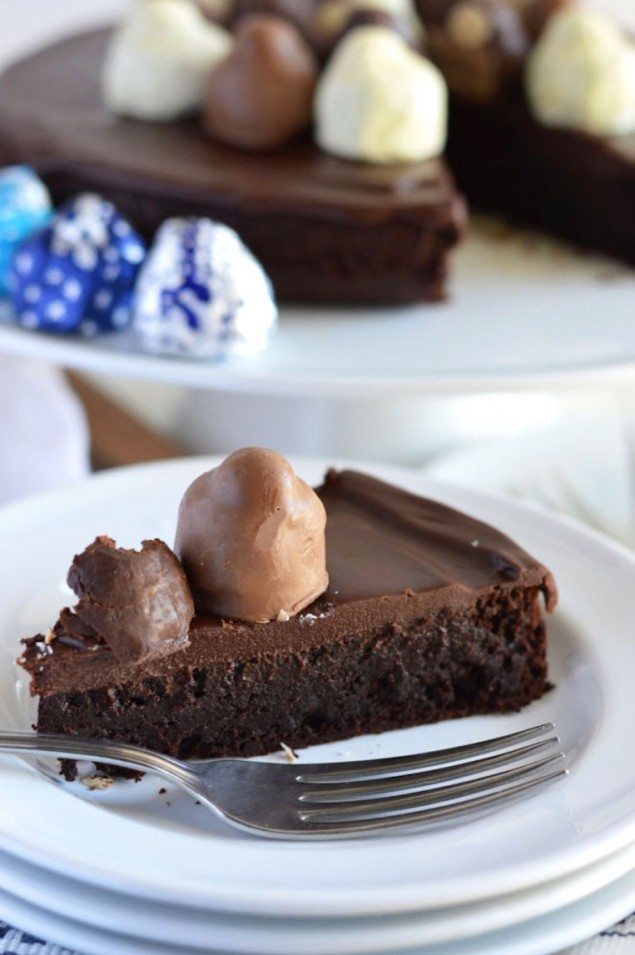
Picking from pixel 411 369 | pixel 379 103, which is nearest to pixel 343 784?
pixel 411 369

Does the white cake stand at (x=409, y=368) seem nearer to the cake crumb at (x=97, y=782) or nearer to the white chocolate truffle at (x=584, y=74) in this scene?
the white chocolate truffle at (x=584, y=74)

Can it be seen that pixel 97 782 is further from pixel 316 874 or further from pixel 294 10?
pixel 294 10

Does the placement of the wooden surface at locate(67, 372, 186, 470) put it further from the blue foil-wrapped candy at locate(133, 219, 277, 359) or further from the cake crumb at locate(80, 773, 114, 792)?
the cake crumb at locate(80, 773, 114, 792)

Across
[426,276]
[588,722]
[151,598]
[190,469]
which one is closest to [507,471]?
[426,276]

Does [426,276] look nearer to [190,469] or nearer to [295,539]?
[190,469]

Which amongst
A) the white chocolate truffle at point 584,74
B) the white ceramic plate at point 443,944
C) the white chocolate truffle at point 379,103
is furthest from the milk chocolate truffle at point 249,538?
the white chocolate truffle at point 584,74
